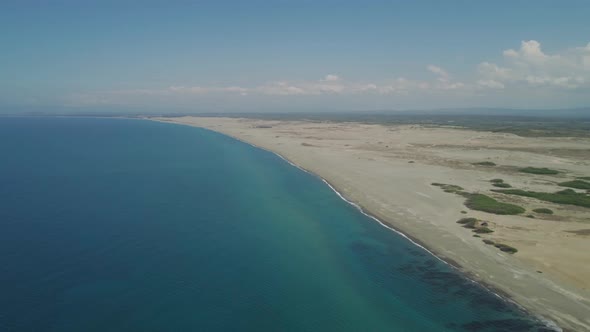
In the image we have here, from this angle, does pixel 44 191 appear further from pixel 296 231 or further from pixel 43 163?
pixel 296 231

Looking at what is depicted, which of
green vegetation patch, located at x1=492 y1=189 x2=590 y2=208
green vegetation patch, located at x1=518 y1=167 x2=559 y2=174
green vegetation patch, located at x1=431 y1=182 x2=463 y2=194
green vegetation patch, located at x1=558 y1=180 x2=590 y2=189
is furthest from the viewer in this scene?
green vegetation patch, located at x1=518 y1=167 x2=559 y2=174

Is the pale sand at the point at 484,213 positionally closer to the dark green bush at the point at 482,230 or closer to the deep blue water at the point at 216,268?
the dark green bush at the point at 482,230

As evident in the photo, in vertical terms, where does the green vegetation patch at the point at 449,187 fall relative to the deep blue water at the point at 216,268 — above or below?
above

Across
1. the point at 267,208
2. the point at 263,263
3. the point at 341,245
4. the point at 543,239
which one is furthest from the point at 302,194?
the point at 543,239

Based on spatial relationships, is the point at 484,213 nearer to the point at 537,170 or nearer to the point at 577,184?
the point at 577,184

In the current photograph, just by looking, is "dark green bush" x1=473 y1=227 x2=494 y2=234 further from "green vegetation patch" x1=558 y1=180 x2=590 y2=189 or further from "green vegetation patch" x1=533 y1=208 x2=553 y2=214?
"green vegetation patch" x1=558 y1=180 x2=590 y2=189

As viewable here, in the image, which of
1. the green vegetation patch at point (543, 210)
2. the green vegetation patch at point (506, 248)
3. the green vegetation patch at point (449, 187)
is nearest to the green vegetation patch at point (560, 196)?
the green vegetation patch at point (449, 187)

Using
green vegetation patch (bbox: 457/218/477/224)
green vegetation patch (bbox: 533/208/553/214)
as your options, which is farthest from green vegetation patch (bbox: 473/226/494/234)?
green vegetation patch (bbox: 533/208/553/214)
